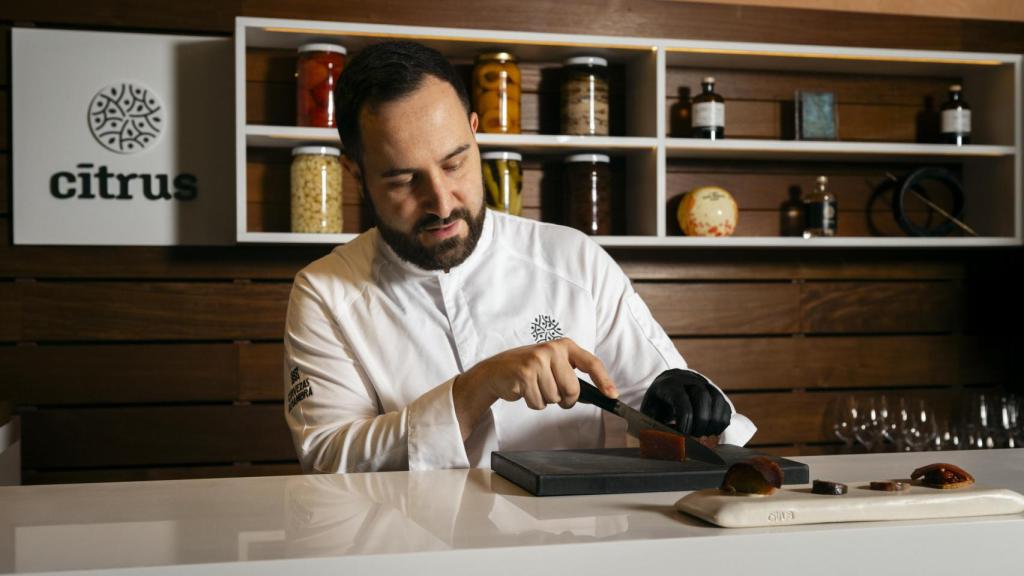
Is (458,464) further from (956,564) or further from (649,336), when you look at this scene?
(956,564)

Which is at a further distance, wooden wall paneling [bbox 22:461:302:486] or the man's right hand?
wooden wall paneling [bbox 22:461:302:486]

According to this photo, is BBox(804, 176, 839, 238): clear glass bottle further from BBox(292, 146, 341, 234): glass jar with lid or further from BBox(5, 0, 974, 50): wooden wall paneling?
BBox(292, 146, 341, 234): glass jar with lid

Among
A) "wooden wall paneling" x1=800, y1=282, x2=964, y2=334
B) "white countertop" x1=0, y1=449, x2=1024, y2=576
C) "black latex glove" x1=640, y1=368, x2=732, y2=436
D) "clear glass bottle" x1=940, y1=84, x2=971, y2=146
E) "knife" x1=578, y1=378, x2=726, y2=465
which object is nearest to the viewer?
"white countertop" x1=0, y1=449, x2=1024, y2=576

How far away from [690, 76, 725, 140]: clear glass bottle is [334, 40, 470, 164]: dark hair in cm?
114

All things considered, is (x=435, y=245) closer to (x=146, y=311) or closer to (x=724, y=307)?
(x=146, y=311)

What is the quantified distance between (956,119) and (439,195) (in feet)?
5.90

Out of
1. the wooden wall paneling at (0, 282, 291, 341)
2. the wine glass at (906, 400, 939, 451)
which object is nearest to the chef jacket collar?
the wooden wall paneling at (0, 282, 291, 341)

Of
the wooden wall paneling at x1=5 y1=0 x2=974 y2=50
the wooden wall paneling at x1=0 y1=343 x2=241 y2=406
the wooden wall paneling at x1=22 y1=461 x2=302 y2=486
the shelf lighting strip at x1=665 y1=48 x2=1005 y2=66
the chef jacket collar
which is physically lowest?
the wooden wall paneling at x1=22 y1=461 x2=302 y2=486

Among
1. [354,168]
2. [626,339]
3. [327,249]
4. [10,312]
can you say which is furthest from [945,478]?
[10,312]

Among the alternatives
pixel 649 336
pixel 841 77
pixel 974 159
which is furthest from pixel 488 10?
pixel 974 159

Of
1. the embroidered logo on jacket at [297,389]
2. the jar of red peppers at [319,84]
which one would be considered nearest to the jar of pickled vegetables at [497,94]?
the jar of red peppers at [319,84]

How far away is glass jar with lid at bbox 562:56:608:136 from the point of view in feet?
8.19

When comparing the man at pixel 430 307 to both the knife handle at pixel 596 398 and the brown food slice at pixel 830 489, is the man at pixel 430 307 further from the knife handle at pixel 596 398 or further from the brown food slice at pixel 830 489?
the brown food slice at pixel 830 489

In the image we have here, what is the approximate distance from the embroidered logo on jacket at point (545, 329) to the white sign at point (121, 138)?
1.10m
